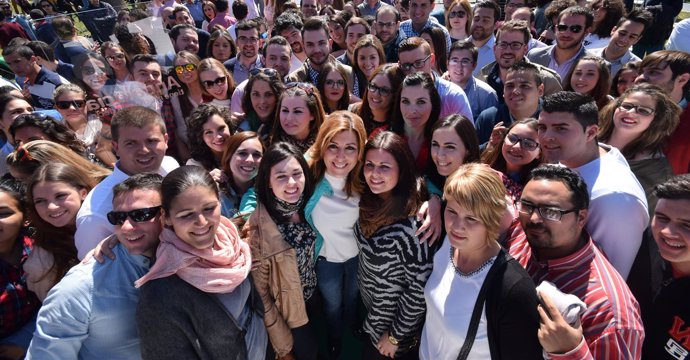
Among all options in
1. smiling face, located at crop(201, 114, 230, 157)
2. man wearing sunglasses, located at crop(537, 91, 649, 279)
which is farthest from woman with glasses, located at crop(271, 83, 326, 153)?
man wearing sunglasses, located at crop(537, 91, 649, 279)

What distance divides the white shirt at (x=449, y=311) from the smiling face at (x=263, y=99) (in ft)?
8.26

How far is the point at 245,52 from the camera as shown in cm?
575

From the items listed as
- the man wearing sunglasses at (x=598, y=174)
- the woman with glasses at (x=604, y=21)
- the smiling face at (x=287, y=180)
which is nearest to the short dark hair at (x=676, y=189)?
the man wearing sunglasses at (x=598, y=174)

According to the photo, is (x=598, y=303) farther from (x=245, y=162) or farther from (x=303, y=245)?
(x=245, y=162)

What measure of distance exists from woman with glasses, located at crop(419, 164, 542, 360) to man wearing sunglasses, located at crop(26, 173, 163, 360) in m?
1.68

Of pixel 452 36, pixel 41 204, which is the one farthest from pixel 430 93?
pixel 452 36

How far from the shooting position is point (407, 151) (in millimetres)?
2641

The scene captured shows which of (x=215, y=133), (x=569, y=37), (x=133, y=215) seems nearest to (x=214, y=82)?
(x=215, y=133)

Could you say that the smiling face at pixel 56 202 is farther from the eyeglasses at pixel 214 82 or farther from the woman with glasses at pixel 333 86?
the woman with glasses at pixel 333 86

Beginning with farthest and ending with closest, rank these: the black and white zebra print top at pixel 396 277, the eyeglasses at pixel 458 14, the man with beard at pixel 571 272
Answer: the eyeglasses at pixel 458 14, the black and white zebra print top at pixel 396 277, the man with beard at pixel 571 272

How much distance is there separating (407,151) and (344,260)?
1.01 metres

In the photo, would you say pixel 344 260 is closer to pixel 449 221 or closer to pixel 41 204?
pixel 449 221

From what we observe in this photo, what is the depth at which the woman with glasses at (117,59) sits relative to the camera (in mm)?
5375

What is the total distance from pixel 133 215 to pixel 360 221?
1.45 metres
